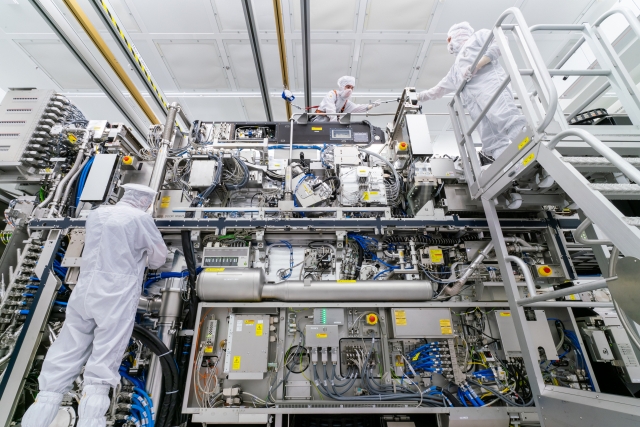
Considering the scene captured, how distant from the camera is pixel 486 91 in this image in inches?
110

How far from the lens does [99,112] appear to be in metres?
5.60

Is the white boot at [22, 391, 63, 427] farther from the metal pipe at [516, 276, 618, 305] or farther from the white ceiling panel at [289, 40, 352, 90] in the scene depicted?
the white ceiling panel at [289, 40, 352, 90]

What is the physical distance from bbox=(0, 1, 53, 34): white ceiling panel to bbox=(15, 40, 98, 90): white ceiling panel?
17cm

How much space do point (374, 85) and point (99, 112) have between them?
539 cm

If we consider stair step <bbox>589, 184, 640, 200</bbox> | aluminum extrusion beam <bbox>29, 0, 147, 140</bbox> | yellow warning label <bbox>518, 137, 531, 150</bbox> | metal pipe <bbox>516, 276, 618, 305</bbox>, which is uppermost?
aluminum extrusion beam <bbox>29, 0, 147, 140</bbox>

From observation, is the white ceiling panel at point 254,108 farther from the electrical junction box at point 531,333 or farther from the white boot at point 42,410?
the electrical junction box at point 531,333

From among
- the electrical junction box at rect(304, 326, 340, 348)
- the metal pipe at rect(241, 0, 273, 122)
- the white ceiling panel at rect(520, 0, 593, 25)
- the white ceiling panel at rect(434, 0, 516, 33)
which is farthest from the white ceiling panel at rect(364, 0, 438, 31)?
the electrical junction box at rect(304, 326, 340, 348)

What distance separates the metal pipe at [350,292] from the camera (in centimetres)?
277

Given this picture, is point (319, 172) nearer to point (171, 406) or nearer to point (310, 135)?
point (310, 135)

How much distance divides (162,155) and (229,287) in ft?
6.19

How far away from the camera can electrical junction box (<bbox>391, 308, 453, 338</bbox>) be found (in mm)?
2680

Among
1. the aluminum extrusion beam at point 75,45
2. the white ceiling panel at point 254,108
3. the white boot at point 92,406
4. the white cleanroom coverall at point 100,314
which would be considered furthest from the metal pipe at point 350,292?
the white ceiling panel at point 254,108

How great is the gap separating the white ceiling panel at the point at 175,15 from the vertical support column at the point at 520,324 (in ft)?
15.2

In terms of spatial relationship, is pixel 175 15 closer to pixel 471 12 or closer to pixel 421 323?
pixel 471 12
